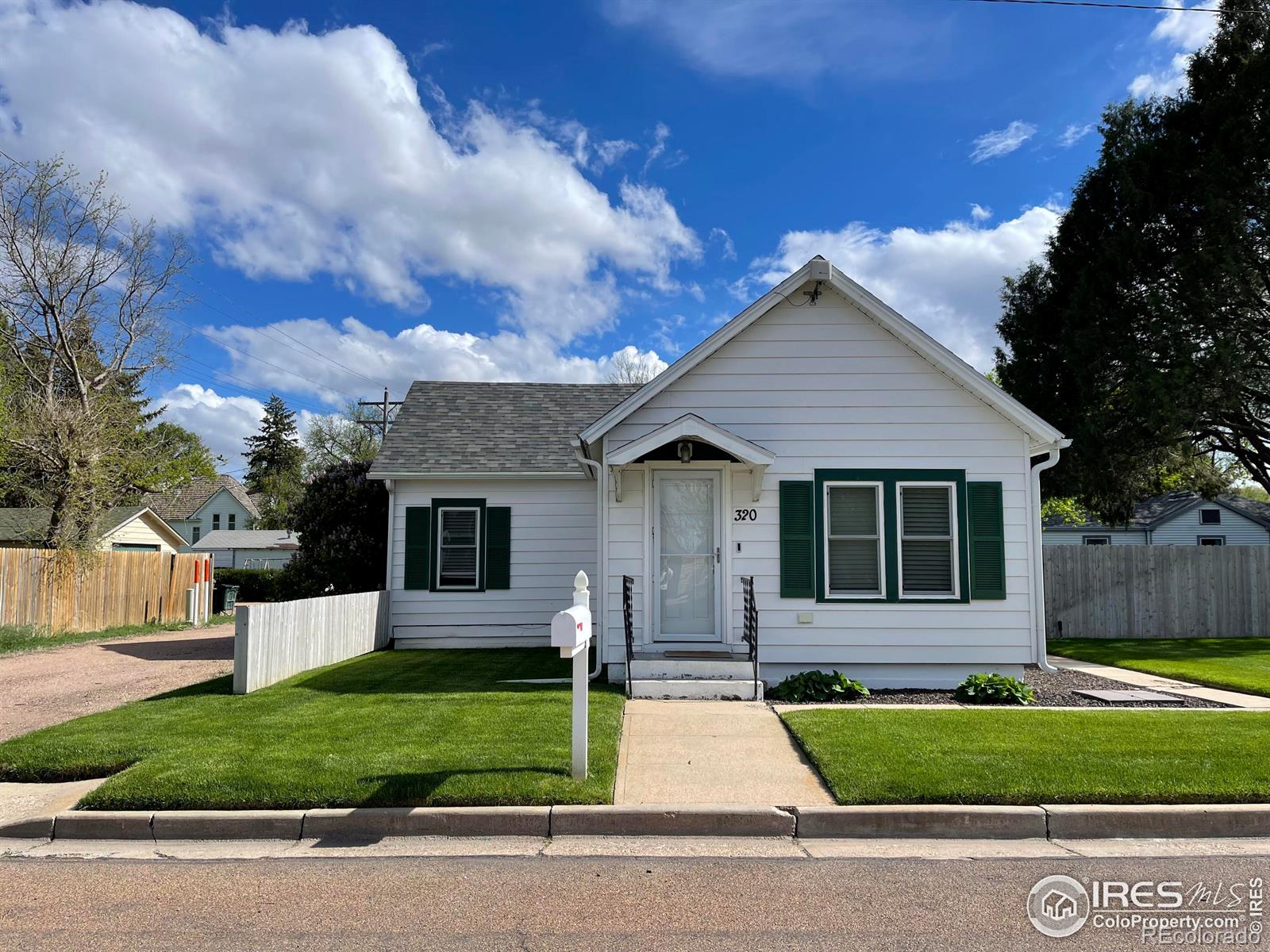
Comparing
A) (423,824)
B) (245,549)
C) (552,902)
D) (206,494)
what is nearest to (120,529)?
(245,549)

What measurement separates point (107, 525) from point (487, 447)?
38.6 feet

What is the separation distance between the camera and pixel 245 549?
146ft

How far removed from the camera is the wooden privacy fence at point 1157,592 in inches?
690

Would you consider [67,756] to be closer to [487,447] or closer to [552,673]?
[552,673]

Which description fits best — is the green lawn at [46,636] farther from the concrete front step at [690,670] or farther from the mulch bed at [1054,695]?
the mulch bed at [1054,695]

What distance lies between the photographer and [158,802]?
557 centimetres

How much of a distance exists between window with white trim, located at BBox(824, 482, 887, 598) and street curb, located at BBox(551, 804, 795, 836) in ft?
17.7

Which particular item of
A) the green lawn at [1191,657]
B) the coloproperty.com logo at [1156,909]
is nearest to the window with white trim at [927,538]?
the green lawn at [1191,657]

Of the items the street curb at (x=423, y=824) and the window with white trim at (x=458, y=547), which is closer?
the street curb at (x=423, y=824)

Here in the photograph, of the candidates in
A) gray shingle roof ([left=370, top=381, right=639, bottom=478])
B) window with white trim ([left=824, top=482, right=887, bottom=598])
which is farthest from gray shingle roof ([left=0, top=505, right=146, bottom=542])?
window with white trim ([left=824, top=482, right=887, bottom=598])

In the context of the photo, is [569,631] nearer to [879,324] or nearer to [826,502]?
[826,502]

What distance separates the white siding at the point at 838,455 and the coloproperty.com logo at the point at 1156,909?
5806 millimetres

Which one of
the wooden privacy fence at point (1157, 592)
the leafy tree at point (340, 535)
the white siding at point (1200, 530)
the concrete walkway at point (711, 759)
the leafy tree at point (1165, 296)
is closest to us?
the concrete walkway at point (711, 759)

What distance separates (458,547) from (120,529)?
805 inches
